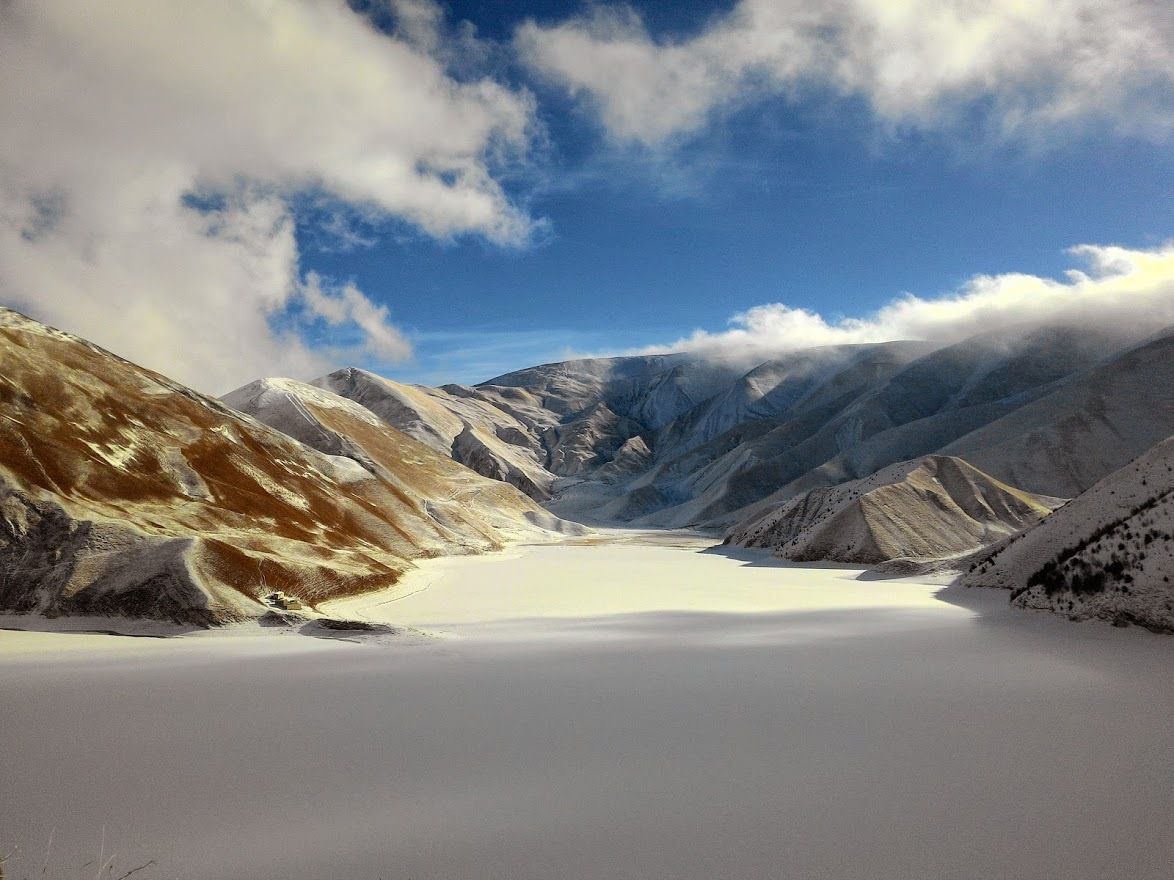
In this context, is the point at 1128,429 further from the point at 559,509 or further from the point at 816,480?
the point at 559,509

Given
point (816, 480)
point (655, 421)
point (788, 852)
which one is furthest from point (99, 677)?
point (655, 421)

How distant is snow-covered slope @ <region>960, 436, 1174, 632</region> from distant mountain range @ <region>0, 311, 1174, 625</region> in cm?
12

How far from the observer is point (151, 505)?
18.3 m

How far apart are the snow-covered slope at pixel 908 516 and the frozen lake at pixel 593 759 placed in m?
25.0

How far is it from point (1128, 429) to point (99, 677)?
252 feet

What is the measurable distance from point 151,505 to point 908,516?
3453 cm

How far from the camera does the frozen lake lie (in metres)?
4.67

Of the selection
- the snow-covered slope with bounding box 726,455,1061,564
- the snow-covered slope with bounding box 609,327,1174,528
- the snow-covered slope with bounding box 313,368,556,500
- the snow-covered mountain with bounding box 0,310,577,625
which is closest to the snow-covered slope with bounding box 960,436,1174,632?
the snow-covered slope with bounding box 726,455,1061,564

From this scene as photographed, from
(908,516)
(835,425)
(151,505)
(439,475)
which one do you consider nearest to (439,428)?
(439,475)

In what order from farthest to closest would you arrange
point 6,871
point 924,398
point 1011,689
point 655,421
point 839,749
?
point 655,421 → point 924,398 → point 1011,689 → point 839,749 → point 6,871

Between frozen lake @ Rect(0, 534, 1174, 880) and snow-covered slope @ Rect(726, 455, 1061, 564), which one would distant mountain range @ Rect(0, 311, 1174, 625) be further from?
frozen lake @ Rect(0, 534, 1174, 880)

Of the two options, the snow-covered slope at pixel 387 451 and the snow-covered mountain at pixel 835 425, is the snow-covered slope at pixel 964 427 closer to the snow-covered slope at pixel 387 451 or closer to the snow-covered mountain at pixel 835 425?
the snow-covered mountain at pixel 835 425

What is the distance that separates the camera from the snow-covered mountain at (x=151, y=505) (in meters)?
14.4

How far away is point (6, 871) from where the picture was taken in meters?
4.38
